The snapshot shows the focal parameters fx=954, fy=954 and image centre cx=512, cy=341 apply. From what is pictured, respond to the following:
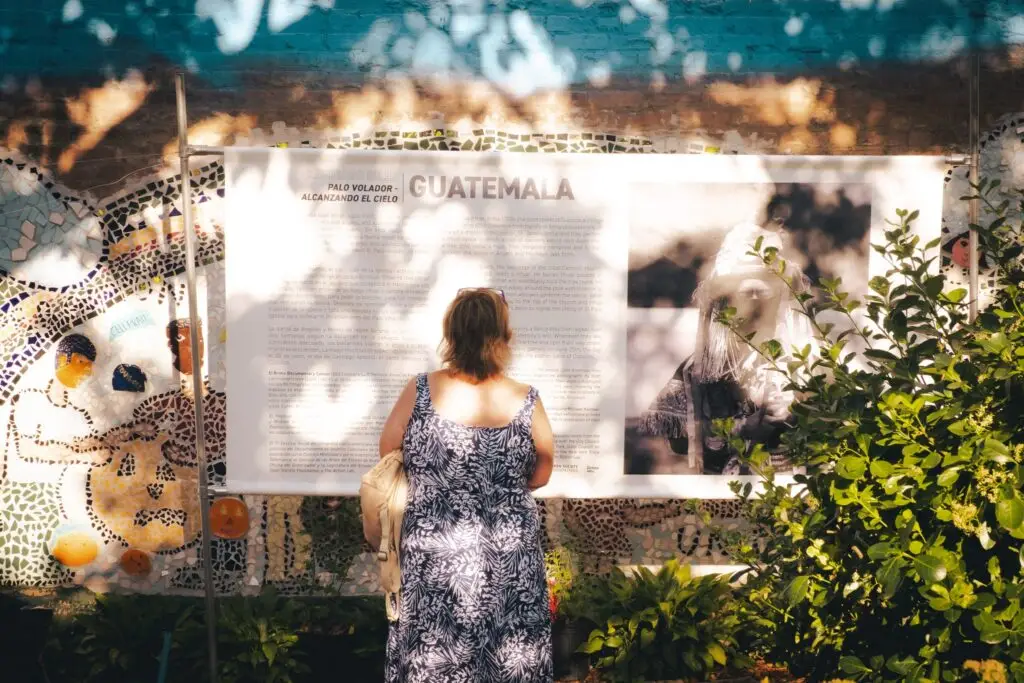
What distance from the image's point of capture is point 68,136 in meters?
4.97

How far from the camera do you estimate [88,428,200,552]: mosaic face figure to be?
199 inches

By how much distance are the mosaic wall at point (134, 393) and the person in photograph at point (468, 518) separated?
5.76 feet

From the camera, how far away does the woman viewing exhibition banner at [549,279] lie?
430cm

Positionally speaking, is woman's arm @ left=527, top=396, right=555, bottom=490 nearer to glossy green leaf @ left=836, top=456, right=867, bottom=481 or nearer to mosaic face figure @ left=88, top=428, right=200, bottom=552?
glossy green leaf @ left=836, top=456, right=867, bottom=481

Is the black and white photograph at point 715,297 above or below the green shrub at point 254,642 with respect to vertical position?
above

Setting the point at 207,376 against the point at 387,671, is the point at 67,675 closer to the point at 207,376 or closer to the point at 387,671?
the point at 207,376

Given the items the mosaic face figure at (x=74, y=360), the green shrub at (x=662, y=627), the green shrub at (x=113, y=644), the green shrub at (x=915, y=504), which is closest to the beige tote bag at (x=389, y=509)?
the green shrub at (x=915, y=504)

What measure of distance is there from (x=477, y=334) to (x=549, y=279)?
1128mm

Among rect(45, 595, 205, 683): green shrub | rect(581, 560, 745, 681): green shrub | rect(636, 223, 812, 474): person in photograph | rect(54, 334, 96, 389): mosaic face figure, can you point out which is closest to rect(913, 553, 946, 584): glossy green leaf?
rect(636, 223, 812, 474): person in photograph

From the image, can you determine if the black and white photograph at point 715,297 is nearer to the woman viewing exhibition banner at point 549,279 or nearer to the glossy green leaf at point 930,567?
the woman viewing exhibition banner at point 549,279

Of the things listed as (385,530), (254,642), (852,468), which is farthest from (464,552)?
(254,642)

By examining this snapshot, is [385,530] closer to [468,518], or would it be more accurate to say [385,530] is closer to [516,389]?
[468,518]

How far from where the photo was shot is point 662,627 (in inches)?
181

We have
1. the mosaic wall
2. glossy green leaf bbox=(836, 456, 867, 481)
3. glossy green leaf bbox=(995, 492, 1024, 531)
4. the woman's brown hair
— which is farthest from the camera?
the mosaic wall
